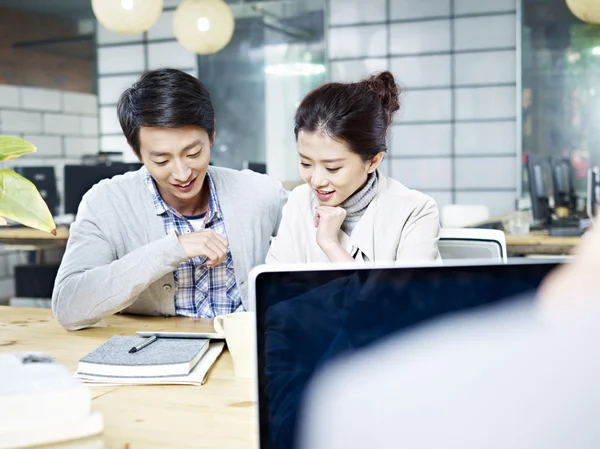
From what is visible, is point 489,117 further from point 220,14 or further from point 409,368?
point 409,368

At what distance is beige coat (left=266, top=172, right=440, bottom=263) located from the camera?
152cm

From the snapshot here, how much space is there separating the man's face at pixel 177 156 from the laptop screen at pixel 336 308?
114 cm

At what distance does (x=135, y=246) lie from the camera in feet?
5.51

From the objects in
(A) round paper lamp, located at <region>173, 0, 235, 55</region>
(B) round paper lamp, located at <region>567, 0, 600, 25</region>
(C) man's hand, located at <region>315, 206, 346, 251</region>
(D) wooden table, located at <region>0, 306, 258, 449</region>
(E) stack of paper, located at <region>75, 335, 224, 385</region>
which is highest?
(A) round paper lamp, located at <region>173, 0, 235, 55</region>

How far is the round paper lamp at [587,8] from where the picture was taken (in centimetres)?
334

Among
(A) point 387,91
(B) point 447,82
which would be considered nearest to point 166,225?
(A) point 387,91

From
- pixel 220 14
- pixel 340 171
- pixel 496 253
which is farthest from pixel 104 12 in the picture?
pixel 496 253

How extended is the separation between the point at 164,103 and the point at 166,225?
0.31 m

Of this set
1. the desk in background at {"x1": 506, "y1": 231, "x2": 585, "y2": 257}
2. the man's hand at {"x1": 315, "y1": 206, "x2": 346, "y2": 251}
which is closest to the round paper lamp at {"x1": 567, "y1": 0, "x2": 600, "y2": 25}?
the desk in background at {"x1": 506, "y1": 231, "x2": 585, "y2": 257}

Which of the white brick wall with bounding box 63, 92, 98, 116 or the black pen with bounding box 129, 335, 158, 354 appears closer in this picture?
the black pen with bounding box 129, 335, 158, 354

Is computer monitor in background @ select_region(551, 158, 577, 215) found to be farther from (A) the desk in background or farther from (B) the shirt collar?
(B) the shirt collar

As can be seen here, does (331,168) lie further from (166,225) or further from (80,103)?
(80,103)

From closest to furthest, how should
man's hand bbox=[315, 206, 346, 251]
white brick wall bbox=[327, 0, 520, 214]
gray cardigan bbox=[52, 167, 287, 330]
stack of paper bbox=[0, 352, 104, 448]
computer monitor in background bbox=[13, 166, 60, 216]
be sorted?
stack of paper bbox=[0, 352, 104, 448] < gray cardigan bbox=[52, 167, 287, 330] < man's hand bbox=[315, 206, 346, 251] < computer monitor in background bbox=[13, 166, 60, 216] < white brick wall bbox=[327, 0, 520, 214]

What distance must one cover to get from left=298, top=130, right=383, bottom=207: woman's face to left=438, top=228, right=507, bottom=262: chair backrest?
250 millimetres
